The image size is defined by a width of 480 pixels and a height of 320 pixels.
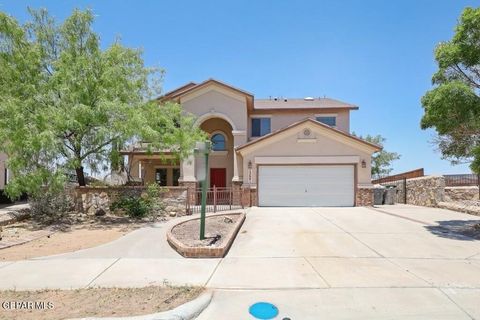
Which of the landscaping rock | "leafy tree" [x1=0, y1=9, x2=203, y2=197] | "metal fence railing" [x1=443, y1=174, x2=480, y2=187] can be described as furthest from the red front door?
"metal fence railing" [x1=443, y1=174, x2=480, y2=187]

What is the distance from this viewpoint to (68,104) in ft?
50.2

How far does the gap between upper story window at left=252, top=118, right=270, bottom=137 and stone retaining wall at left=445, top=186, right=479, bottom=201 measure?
12234 mm

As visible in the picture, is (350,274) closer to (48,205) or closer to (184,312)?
(184,312)

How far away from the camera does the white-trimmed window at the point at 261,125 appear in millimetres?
27750

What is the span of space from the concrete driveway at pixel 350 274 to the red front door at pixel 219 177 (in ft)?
46.3

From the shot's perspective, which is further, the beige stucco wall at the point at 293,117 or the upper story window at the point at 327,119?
the upper story window at the point at 327,119

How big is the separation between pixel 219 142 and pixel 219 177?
2526 millimetres

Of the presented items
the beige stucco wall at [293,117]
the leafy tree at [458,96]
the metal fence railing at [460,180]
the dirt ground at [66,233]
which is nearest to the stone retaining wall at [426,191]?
the metal fence railing at [460,180]

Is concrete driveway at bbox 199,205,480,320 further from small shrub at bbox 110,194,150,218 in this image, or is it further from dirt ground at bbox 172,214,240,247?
small shrub at bbox 110,194,150,218

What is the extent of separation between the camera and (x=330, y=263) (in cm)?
848

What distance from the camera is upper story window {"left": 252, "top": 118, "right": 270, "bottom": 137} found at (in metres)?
27.7

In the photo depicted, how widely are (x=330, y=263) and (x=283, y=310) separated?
10.1 ft

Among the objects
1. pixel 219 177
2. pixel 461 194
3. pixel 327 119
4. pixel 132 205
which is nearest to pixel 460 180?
pixel 461 194

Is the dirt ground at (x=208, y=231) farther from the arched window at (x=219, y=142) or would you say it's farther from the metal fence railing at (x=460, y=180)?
the metal fence railing at (x=460, y=180)
